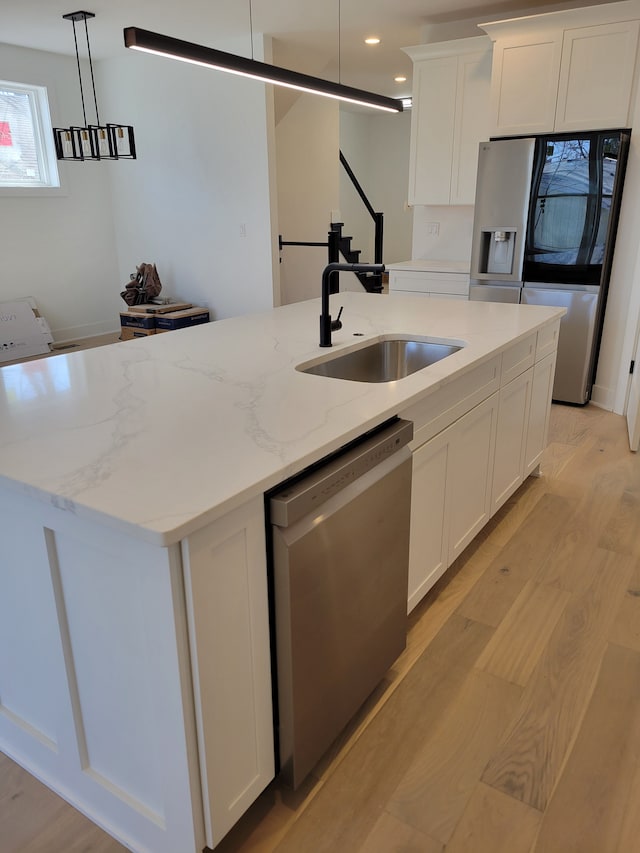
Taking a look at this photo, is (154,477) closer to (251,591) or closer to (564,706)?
(251,591)

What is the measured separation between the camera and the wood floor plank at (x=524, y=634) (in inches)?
77.3

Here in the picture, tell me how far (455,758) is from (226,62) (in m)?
2.58

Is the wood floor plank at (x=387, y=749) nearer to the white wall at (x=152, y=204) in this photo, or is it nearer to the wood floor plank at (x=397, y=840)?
the wood floor plank at (x=397, y=840)

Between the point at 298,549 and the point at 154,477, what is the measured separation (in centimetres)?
33

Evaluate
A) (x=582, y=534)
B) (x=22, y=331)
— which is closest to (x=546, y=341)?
(x=582, y=534)

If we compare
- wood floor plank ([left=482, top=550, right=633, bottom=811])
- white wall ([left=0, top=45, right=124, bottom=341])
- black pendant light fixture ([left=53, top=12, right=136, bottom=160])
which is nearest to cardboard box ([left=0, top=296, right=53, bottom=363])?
white wall ([left=0, top=45, right=124, bottom=341])

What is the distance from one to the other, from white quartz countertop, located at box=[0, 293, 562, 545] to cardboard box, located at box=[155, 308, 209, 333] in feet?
11.5

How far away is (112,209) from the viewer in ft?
22.1

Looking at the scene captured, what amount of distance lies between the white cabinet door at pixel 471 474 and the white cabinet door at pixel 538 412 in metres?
0.55

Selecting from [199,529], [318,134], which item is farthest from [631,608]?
[318,134]

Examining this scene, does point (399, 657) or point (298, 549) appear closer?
point (298, 549)

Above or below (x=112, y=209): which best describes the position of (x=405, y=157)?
above

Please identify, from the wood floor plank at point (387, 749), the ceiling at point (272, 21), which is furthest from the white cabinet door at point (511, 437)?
the ceiling at point (272, 21)

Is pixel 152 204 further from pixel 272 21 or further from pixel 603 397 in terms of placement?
pixel 603 397
